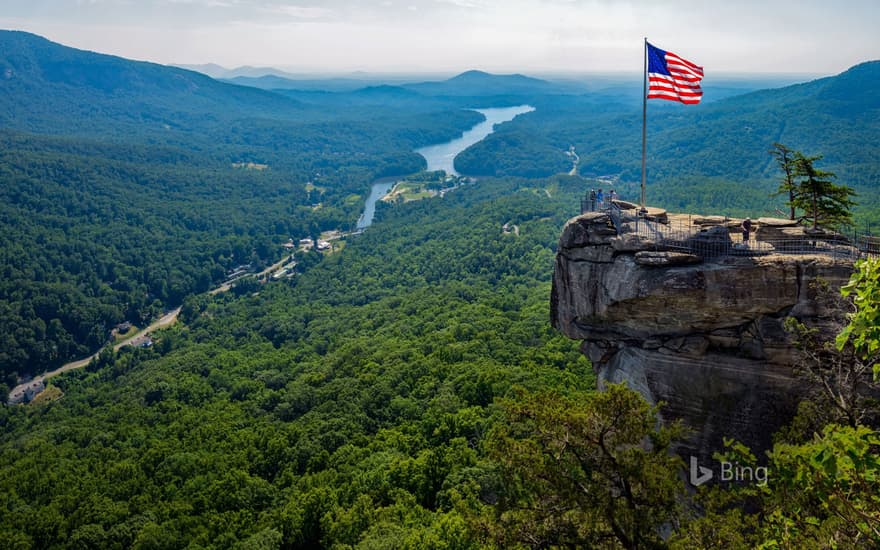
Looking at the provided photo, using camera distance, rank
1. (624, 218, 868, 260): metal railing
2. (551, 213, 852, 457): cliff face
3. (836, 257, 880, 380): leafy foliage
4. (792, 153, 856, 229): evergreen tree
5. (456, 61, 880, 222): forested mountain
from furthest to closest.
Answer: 1. (456, 61, 880, 222): forested mountain
2. (792, 153, 856, 229): evergreen tree
3. (624, 218, 868, 260): metal railing
4. (551, 213, 852, 457): cliff face
5. (836, 257, 880, 380): leafy foliage

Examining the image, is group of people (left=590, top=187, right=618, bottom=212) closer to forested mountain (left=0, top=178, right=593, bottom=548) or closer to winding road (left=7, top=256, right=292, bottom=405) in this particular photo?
forested mountain (left=0, top=178, right=593, bottom=548)

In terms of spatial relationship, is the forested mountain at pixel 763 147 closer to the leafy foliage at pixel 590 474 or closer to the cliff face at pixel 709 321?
the cliff face at pixel 709 321

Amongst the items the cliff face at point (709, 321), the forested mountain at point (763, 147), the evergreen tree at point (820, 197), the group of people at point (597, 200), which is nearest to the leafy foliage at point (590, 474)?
the cliff face at point (709, 321)

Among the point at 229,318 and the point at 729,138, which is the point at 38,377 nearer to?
the point at 229,318

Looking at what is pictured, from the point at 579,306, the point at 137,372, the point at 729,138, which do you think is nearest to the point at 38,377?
the point at 137,372

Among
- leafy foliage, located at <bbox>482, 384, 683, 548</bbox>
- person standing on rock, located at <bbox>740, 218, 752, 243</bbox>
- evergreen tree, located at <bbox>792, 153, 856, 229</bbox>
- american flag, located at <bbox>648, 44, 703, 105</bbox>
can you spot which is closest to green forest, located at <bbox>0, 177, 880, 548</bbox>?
leafy foliage, located at <bbox>482, 384, 683, 548</bbox>
